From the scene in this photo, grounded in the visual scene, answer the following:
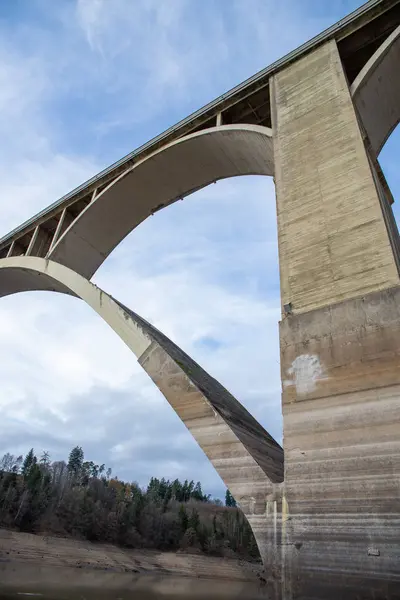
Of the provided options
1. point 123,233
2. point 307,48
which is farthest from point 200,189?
point 307,48

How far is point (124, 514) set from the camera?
44.0 meters

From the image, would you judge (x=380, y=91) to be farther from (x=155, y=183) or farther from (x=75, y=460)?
(x=75, y=460)

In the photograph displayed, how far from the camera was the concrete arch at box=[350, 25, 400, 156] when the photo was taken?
19.8ft

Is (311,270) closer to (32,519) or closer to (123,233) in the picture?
(123,233)

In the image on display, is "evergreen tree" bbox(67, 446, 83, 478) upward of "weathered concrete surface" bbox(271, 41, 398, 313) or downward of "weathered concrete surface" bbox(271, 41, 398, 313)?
upward

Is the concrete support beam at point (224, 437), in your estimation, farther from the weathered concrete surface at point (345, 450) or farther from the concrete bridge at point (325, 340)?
the weathered concrete surface at point (345, 450)

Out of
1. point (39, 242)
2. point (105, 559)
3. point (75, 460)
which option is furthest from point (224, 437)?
point (75, 460)

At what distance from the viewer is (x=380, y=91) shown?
6.43 meters

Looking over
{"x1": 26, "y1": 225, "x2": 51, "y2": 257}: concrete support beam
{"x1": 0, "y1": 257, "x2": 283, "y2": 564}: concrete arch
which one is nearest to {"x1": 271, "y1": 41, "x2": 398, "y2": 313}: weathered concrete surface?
{"x1": 0, "y1": 257, "x2": 283, "y2": 564}: concrete arch

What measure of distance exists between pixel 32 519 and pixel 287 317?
132 ft

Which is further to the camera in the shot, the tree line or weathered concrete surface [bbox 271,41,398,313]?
the tree line

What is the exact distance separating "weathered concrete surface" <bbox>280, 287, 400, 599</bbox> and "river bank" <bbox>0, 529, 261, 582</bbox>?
28.2 meters

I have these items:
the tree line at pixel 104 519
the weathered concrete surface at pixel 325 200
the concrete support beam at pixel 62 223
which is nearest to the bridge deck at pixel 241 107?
the concrete support beam at pixel 62 223

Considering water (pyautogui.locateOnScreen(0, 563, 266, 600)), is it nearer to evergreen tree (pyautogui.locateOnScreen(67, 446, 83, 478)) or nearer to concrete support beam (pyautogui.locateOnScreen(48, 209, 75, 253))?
concrete support beam (pyautogui.locateOnScreen(48, 209, 75, 253))
